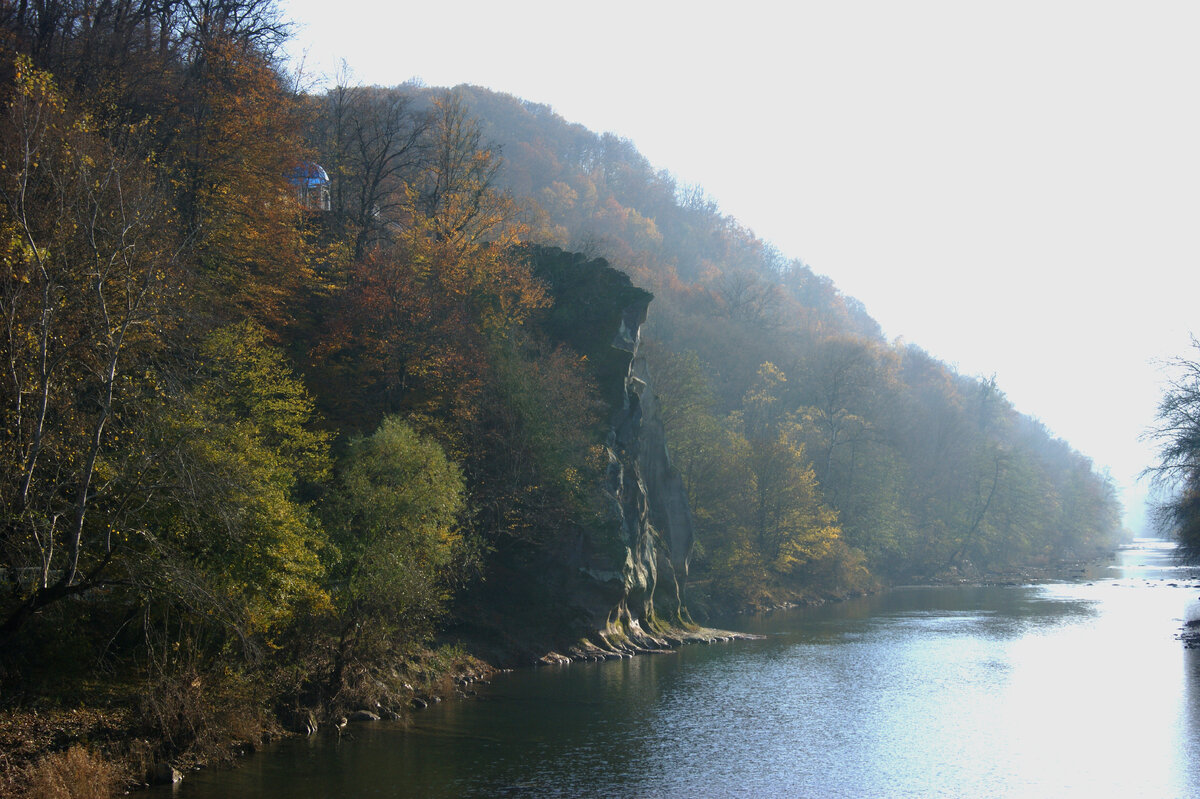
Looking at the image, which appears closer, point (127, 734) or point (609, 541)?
point (127, 734)

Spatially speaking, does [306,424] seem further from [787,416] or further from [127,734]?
[787,416]

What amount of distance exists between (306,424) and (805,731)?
68.1ft

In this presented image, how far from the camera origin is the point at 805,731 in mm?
25922

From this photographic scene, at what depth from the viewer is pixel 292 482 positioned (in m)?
25.2

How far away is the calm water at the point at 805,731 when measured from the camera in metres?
20.4

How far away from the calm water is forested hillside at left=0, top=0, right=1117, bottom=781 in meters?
3.41

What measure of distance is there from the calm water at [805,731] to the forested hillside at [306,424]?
3.41 m

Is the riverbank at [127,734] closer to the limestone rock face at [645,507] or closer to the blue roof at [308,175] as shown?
the limestone rock face at [645,507]

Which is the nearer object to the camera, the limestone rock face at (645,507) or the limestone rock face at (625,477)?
the limestone rock face at (625,477)

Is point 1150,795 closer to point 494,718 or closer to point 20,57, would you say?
point 494,718

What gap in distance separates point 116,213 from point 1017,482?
9098 cm

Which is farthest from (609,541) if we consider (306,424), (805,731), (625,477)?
(805,731)

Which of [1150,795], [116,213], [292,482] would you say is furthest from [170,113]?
[1150,795]

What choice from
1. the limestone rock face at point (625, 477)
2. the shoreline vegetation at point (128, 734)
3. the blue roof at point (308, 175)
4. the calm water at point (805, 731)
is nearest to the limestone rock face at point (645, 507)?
the limestone rock face at point (625, 477)
